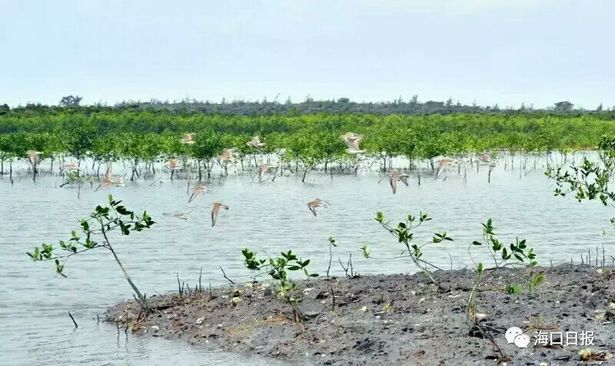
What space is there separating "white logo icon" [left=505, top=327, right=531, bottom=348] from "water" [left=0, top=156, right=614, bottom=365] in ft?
7.42

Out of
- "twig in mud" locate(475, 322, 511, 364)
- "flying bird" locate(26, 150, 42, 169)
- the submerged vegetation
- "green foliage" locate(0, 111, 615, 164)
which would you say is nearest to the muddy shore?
"twig in mud" locate(475, 322, 511, 364)

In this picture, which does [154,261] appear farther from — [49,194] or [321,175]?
[321,175]

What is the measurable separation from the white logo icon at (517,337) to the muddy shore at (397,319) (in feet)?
0.21

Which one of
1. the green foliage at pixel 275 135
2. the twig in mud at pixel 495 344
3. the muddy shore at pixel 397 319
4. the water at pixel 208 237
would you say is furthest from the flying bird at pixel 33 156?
the twig in mud at pixel 495 344

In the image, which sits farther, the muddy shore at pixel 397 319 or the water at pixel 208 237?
the water at pixel 208 237

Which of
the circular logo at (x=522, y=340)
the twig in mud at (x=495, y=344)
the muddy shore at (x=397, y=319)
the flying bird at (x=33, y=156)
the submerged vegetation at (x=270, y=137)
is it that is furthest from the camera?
the submerged vegetation at (x=270, y=137)

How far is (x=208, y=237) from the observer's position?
23.5 m

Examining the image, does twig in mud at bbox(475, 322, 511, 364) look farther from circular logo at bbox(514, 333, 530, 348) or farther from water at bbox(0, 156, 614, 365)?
water at bbox(0, 156, 614, 365)

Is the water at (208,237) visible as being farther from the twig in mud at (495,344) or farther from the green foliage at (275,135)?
the green foliage at (275,135)

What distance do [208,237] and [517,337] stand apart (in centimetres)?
1530

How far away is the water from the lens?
36.2 ft

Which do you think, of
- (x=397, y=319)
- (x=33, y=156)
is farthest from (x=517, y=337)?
(x=33, y=156)

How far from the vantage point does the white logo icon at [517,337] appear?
340 inches

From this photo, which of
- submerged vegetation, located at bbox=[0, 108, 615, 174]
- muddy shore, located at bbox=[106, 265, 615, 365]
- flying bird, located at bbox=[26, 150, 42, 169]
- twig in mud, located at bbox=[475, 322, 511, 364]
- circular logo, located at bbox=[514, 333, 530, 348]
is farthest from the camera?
submerged vegetation, located at bbox=[0, 108, 615, 174]
